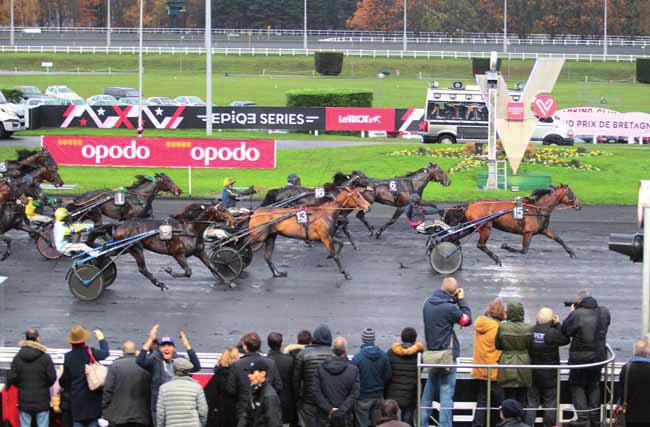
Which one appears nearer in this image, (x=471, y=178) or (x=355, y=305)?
(x=355, y=305)

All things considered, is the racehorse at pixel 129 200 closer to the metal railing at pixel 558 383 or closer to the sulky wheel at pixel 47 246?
the sulky wheel at pixel 47 246

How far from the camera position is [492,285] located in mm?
19984

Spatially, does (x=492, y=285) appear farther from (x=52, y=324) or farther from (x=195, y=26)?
(x=195, y=26)

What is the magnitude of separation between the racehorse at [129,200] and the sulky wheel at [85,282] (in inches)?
134

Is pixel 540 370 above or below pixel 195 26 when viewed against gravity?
below

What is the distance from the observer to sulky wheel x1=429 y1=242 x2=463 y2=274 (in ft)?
67.9

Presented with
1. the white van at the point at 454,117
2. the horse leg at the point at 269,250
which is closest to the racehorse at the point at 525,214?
the horse leg at the point at 269,250

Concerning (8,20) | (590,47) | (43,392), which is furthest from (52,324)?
(8,20)

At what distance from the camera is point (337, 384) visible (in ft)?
35.5

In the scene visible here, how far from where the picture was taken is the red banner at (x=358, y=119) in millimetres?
44500

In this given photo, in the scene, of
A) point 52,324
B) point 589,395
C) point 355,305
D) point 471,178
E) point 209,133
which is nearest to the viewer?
point 589,395

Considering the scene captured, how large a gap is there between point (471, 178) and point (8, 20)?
79333 mm

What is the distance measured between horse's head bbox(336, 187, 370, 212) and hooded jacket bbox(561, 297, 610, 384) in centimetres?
930

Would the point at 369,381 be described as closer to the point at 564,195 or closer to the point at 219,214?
the point at 219,214
